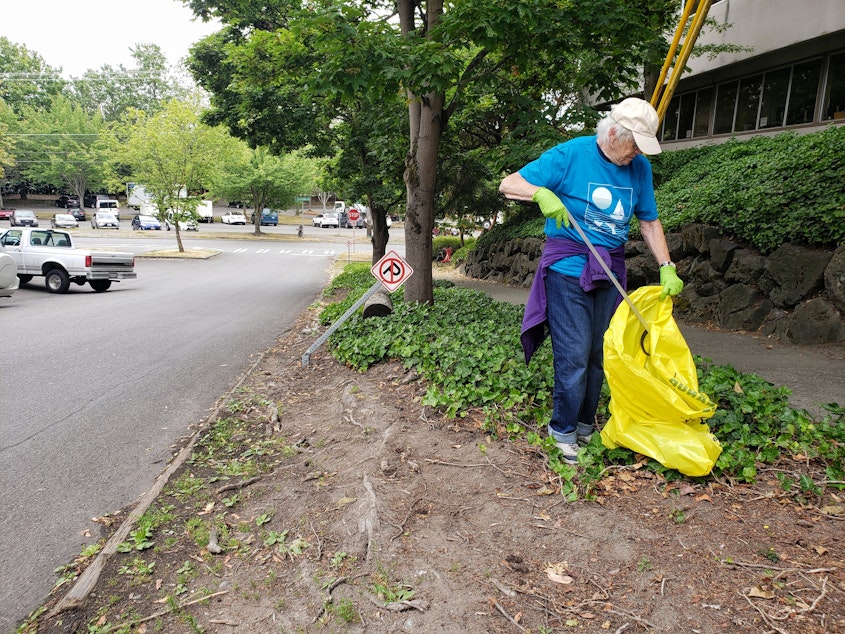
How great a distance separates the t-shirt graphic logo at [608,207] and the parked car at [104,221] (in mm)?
53376

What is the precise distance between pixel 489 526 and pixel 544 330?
4.30 ft

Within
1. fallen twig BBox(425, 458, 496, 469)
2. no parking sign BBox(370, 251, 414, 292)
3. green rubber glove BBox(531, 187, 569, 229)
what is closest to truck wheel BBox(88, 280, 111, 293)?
no parking sign BBox(370, 251, 414, 292)

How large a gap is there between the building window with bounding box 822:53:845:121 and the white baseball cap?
1298 centimetres

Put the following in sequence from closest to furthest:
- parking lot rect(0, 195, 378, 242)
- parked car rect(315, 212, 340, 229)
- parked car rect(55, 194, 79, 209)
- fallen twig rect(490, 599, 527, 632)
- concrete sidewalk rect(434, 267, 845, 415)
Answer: fallen twig rect(490, 599, 527, 632), concrete sidewalk rect(434, 267, 845, 415), parking lot rect(0, 195, 378, 242), parked car rect(315, 212, 340, 229), parked car rect(55, 194, 79, 209)

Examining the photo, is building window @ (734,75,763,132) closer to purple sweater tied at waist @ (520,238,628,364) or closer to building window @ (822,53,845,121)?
building window @ (822,53,845,121)

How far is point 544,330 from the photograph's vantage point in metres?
Answer: 3.71

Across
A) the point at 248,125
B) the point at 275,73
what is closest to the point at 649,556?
the point at 275,73

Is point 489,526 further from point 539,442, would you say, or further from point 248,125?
point 248,125

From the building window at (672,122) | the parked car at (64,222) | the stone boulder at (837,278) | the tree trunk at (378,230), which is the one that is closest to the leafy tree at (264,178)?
the parked car at (64,222)

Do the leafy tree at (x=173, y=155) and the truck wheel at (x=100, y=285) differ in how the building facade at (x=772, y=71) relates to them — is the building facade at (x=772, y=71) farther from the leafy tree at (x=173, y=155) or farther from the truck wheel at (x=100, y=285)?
the leafy tree at (x=173, y=155)

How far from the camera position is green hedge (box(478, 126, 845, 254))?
7.33 metres

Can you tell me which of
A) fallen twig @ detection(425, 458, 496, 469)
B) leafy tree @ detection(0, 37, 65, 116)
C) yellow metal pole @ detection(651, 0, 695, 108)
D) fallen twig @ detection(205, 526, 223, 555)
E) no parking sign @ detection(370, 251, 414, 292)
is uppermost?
leafy tree @ detection(0, 37, 65, 116)

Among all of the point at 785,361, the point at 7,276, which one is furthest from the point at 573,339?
the point at 7,276

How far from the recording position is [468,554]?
9.01 ft
